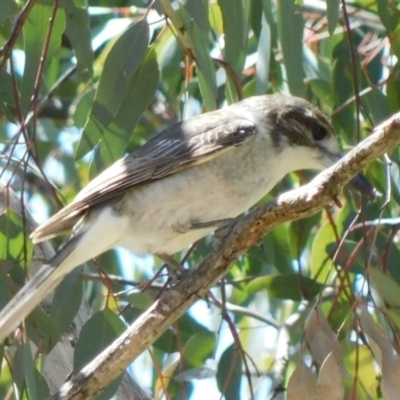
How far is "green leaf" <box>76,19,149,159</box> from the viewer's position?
9.68 ft

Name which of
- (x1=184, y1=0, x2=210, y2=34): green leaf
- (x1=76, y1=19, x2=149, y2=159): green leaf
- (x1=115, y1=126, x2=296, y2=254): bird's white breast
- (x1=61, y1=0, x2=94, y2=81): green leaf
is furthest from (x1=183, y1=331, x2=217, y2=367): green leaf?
(x1=184, y1=0, x2=210, y2=34): green leaf

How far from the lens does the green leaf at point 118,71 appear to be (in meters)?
2.95

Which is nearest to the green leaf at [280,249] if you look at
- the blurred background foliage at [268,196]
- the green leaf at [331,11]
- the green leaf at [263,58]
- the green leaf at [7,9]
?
the blurred background foliage at [268,196]

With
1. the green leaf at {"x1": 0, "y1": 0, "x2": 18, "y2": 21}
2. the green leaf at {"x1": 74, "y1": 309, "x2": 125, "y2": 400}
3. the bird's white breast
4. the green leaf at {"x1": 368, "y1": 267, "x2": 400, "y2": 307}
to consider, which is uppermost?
the green leaf at {"x1": 0, "y1": 0, "x2": 18, "y2": 21}

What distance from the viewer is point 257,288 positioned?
3467mm

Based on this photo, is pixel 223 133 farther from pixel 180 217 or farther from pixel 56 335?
pixel 56 335

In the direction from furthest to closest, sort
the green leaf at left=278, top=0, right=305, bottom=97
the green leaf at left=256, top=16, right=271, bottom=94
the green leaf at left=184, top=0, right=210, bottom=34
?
1. the green leaf at left=256, top=16, right=271, bottom=94
2. the green leaf at left=278, top=0, right=305, bottom=97
3. the green leaf at left=184, top=0, right=210, bottom=34

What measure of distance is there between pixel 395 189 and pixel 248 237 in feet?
2.96

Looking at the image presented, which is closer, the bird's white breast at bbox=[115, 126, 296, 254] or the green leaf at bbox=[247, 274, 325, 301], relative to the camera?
the bird's white breast at bbox=[115, 126, 296, 254]

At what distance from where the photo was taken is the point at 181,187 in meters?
3.15

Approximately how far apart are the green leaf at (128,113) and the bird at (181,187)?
135 mm

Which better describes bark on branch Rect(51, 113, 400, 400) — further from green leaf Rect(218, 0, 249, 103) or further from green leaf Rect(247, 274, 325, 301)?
green leaf Rect(247, 274, 325, 301)

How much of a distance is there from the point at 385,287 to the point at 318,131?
0.85 m

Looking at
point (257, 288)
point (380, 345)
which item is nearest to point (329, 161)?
point (257, 288)
